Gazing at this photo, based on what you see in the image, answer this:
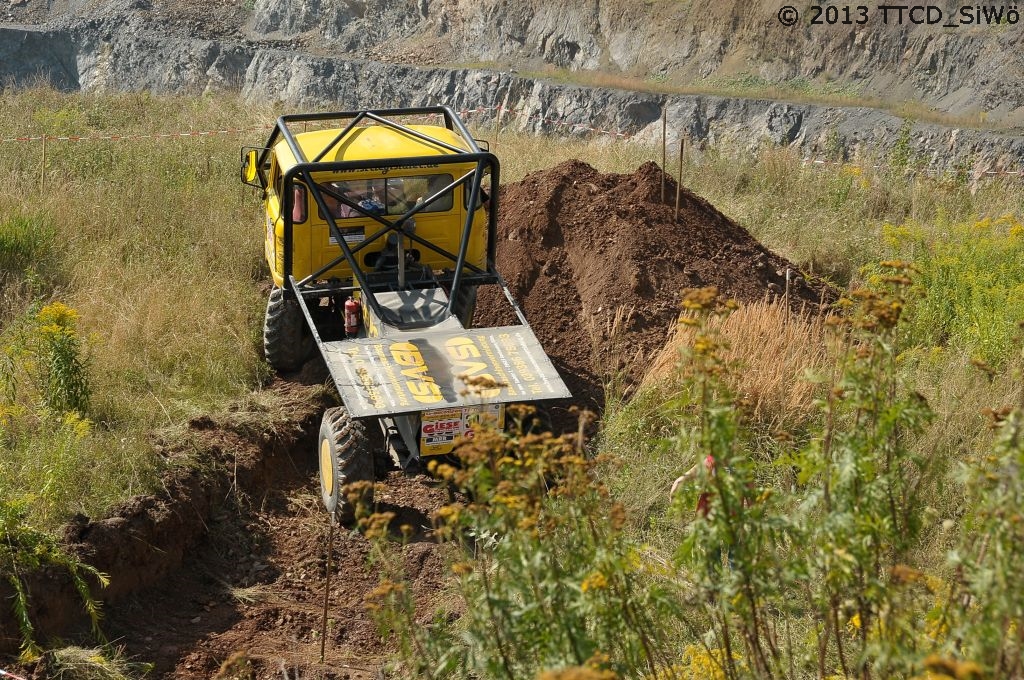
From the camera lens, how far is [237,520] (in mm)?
7219

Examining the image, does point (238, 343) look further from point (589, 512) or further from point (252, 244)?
point (589, 512)

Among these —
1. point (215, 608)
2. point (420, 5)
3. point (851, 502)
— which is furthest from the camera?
point (420, 5)

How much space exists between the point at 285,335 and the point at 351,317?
0.96 m

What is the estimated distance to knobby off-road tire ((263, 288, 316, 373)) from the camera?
334 inches

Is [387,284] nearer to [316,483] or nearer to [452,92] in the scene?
[316,483]

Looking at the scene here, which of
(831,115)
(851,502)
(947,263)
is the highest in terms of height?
(851,502)

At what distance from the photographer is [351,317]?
25.8 ft

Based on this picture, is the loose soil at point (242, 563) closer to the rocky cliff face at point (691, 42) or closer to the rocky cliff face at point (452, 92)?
the rocky cliff face at point (452, 92)

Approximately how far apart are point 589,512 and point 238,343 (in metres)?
5.69

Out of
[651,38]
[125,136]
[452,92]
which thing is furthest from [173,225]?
[651,38]

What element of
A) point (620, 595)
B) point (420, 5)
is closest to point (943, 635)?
point (620, 595)

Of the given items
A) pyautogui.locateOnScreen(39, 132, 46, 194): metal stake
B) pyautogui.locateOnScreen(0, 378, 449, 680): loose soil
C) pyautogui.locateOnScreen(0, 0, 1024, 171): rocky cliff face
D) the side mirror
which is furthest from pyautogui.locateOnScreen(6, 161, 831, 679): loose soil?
pyautogui.locateOnScreen(0, 0, 1024, 171): rocky cliff face

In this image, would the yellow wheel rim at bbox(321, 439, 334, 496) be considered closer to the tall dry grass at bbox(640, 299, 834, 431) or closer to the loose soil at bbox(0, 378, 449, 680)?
the loose soil at bbox(0, 378, 449, 680)

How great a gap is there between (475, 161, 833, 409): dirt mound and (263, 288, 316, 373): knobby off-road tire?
163 centimetres
